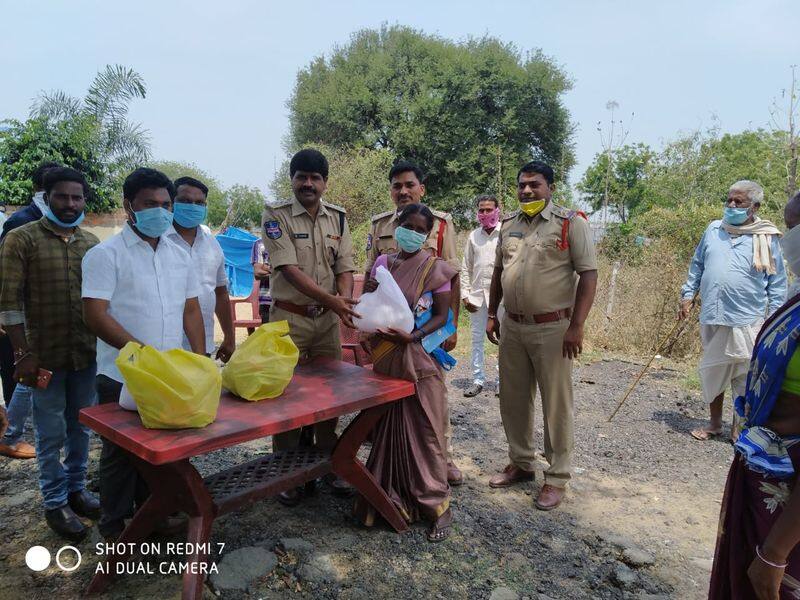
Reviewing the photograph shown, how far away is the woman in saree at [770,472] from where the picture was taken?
1.39 meters

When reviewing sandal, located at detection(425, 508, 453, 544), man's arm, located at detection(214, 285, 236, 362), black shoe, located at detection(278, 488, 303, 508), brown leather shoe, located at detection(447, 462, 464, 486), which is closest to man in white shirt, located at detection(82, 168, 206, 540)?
man's arm, located at detection(214, 285, 236, 362)

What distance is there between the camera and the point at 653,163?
46.0 feet

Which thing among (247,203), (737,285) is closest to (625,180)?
(737,285)

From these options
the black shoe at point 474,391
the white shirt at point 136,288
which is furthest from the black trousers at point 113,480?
the black shoe at point 474,391

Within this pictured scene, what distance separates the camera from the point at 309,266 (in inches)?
134

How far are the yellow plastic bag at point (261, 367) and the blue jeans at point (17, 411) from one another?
203cm

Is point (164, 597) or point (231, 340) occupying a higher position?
point (231, 340)

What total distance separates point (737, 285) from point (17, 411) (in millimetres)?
5453

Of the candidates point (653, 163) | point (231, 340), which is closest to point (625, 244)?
point (653, 163)

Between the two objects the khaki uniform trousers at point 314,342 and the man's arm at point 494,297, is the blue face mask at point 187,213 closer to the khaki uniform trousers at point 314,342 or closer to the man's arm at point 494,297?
the khaki uniform trousers at point 314,342

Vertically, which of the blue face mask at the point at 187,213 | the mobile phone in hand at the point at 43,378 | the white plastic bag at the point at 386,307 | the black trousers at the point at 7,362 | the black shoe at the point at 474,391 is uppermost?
the blue face mask at the point at 187,213

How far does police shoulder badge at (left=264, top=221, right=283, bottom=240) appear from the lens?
10.7 ft

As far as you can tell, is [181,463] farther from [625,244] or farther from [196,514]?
[625,244]

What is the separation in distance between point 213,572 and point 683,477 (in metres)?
3.24
